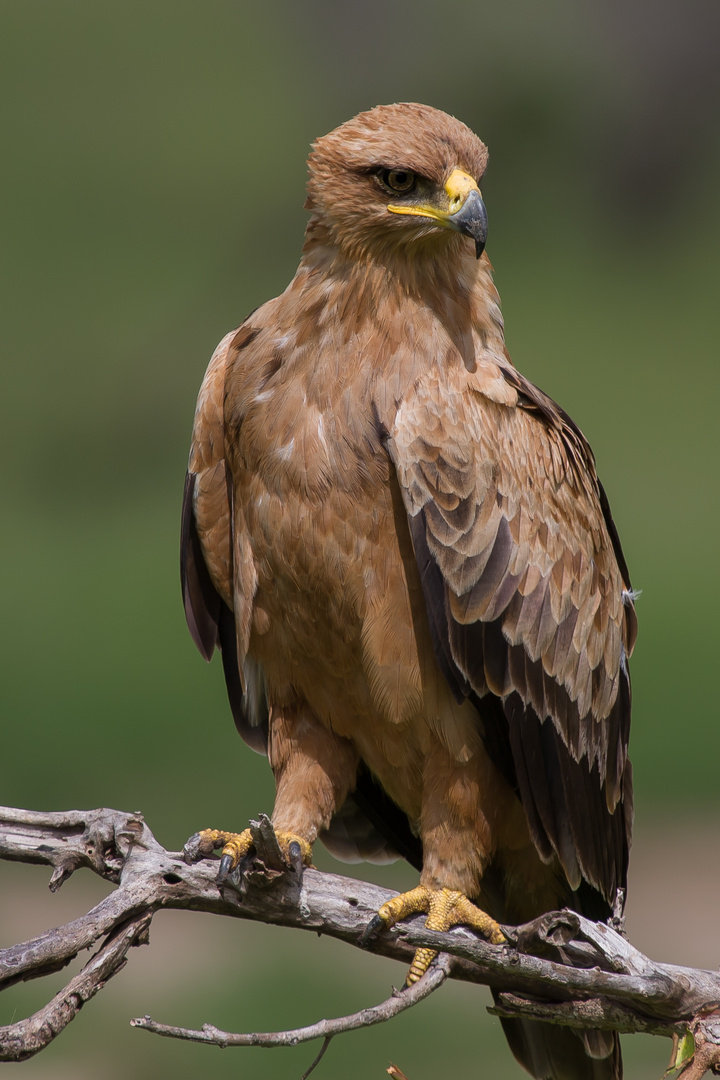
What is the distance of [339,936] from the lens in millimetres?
3271

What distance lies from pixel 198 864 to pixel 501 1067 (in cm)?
703

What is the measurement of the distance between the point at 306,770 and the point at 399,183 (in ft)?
5.85

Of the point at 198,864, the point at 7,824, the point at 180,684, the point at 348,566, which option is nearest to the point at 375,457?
the point at 348,566

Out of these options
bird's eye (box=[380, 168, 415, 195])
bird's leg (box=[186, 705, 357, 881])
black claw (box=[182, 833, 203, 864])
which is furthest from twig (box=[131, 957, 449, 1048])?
bird's eye (box=[380, 168, 415, 195])

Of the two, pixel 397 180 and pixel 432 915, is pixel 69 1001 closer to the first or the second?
pixel 432 915

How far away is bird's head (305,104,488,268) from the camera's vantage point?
3.34m

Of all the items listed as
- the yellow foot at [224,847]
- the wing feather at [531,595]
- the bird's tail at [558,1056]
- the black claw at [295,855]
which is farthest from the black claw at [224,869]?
the bird's tail at [558,1056]

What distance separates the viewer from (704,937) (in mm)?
9703

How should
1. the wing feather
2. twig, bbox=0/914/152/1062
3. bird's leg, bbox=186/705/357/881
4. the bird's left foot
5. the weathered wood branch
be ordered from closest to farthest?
twig, bbox=0/914/152/1062, the weathered wood branch, the bird's left foot, the wing feather, bird's leg, bbox=186/705/357/881

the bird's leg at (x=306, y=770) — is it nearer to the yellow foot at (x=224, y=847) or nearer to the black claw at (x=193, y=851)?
the yellow foot at (x=224, y=847)

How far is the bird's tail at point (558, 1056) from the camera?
4016mm

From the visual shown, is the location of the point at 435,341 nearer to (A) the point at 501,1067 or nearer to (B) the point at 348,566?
(B) the point at 348,566

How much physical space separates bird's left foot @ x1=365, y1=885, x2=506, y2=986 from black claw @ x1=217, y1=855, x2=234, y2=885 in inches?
15.8

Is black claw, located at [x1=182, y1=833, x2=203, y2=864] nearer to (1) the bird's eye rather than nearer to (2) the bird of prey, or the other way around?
(2) the bird of prey
